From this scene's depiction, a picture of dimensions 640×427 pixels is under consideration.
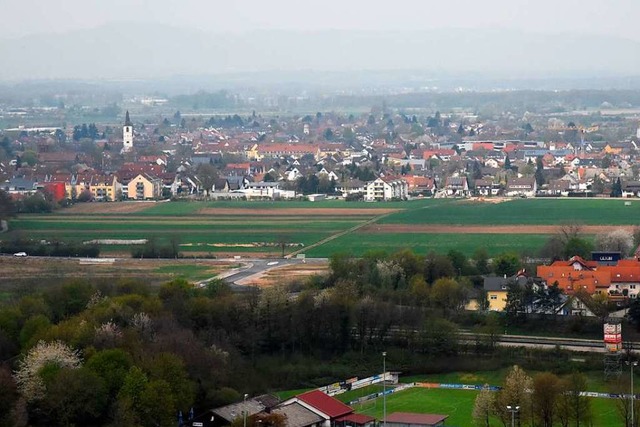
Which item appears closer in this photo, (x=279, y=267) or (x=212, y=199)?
(x=279, y=267)

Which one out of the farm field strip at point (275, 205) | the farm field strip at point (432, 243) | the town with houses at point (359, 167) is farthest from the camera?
the farm field strip at point (275, 205)

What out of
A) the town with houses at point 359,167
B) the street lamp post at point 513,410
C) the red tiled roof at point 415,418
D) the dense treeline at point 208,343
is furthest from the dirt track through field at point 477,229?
the street lamp post at point 513,410

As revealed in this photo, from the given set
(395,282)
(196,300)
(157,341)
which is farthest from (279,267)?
(157,341)

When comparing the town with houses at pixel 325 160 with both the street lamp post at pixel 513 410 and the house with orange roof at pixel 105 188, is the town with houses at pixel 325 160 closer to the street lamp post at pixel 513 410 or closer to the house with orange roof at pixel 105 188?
the house with orange roof at pixel 105 188

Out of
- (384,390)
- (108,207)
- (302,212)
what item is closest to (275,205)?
(302,212)

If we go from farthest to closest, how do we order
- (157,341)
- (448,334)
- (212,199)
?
(212,199) → (448,334) → (157,341)

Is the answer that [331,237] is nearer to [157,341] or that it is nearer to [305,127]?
[157,341]

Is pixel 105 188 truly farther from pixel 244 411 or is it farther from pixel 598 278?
pixel 244 411
